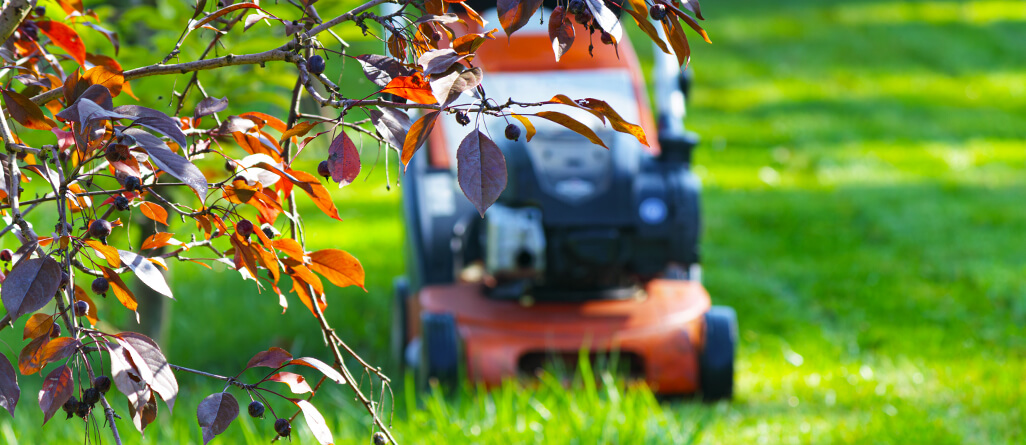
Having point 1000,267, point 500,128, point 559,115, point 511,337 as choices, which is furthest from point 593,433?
point 1000,267

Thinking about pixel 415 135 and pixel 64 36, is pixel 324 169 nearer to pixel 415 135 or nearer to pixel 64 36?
pixel 415 135

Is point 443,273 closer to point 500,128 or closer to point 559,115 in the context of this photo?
point 500,128

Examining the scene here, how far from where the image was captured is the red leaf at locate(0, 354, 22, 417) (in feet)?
2.75

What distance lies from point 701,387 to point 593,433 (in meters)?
0.69

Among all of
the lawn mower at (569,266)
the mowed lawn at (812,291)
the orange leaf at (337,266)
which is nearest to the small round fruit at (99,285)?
the orange leaf at (337,266)

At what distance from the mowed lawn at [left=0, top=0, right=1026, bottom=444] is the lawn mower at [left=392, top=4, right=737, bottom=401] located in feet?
0.37

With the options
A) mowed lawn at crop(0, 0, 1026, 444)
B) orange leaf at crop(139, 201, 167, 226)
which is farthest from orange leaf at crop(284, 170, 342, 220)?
mowed lawn at crop(0, 0, 1026, 444)

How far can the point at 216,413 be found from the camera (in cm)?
90

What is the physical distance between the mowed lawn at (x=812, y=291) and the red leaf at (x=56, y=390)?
973 mm

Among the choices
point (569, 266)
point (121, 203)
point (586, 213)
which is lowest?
point (569, 266)

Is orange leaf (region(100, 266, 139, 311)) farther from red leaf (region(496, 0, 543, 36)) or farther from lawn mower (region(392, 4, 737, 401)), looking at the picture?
lawn mower (region(392, 4, 737, 401))

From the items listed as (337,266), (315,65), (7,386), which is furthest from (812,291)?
(7,386)

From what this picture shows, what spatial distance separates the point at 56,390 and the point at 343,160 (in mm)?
323

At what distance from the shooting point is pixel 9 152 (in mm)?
886
